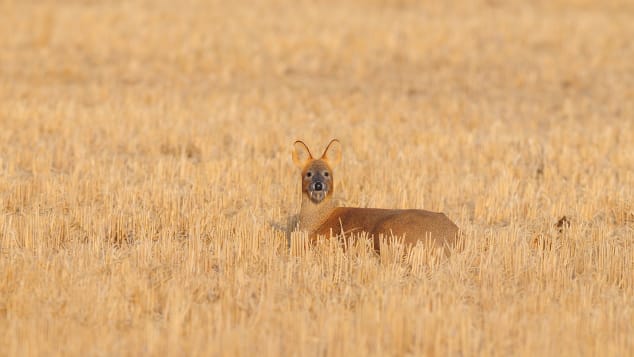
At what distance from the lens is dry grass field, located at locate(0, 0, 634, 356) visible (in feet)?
23.2

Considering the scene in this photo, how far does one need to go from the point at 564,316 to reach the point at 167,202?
17.9 ft

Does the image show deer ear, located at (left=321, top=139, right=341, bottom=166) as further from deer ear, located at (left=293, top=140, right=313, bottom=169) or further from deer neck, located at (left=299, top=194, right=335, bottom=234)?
deer neck, located at (left=299, top=194, right=335, bottom=234)

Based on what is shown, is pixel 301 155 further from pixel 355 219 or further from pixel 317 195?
pixel 355 219

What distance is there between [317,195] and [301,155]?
3.50 feet

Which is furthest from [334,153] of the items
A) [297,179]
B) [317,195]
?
[297,179]

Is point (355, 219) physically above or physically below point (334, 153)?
below

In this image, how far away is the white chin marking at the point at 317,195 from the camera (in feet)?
31.8

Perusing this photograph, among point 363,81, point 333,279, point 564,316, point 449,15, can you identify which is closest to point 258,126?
point 363,81

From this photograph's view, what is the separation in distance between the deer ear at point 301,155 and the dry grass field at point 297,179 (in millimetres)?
781

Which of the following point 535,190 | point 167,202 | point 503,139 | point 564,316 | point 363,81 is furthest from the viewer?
point 363,81

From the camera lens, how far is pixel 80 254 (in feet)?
28.5

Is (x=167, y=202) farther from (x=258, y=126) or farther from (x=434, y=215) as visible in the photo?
(x=258, y=126)

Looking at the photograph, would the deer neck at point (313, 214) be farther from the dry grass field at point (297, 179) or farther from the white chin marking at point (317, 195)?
the dry grass field at point (297, 179)

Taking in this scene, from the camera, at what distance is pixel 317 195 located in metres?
9.73
